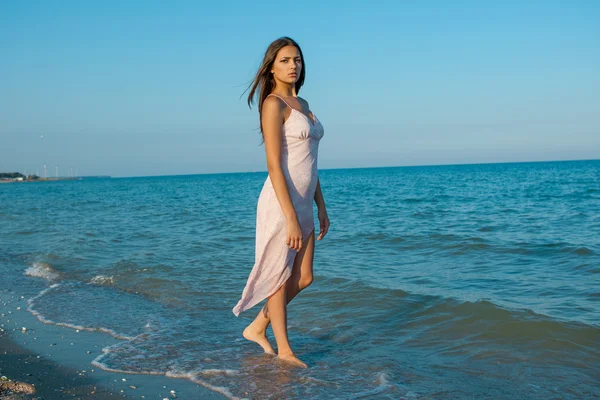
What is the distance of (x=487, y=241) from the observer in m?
9.49

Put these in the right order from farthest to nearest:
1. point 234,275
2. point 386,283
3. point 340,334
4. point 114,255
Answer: point 114,255 → point 234,275 → point 386,283 → point 340,334

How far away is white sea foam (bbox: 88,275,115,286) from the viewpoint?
709cm

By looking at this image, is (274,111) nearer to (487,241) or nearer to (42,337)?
(42,337)

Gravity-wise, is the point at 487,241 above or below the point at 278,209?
below

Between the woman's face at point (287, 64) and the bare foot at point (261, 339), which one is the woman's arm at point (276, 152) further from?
the bare foot at point (261, 339)

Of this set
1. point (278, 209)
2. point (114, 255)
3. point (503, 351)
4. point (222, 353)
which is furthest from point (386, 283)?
point (114, 255)

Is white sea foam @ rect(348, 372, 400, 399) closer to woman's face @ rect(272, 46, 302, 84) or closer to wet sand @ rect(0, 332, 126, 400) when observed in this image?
wet sand @ rect(0, 332, 126, 400)

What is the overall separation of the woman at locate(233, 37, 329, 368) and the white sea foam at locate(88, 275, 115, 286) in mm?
3965

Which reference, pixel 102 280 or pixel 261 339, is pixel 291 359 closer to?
pixel 261 339

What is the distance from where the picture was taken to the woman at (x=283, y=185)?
11.1ft

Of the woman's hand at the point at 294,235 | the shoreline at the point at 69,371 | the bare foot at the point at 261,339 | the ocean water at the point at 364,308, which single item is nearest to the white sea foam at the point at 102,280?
the ocean water at the point at 364,308

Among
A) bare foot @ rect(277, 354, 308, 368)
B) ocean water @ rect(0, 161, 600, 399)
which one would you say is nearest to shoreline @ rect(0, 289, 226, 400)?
ocean water @ rect(0, 161, 600, 399)

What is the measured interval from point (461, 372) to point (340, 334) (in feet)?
3.92

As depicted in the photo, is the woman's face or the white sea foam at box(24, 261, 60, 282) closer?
the woman's face
